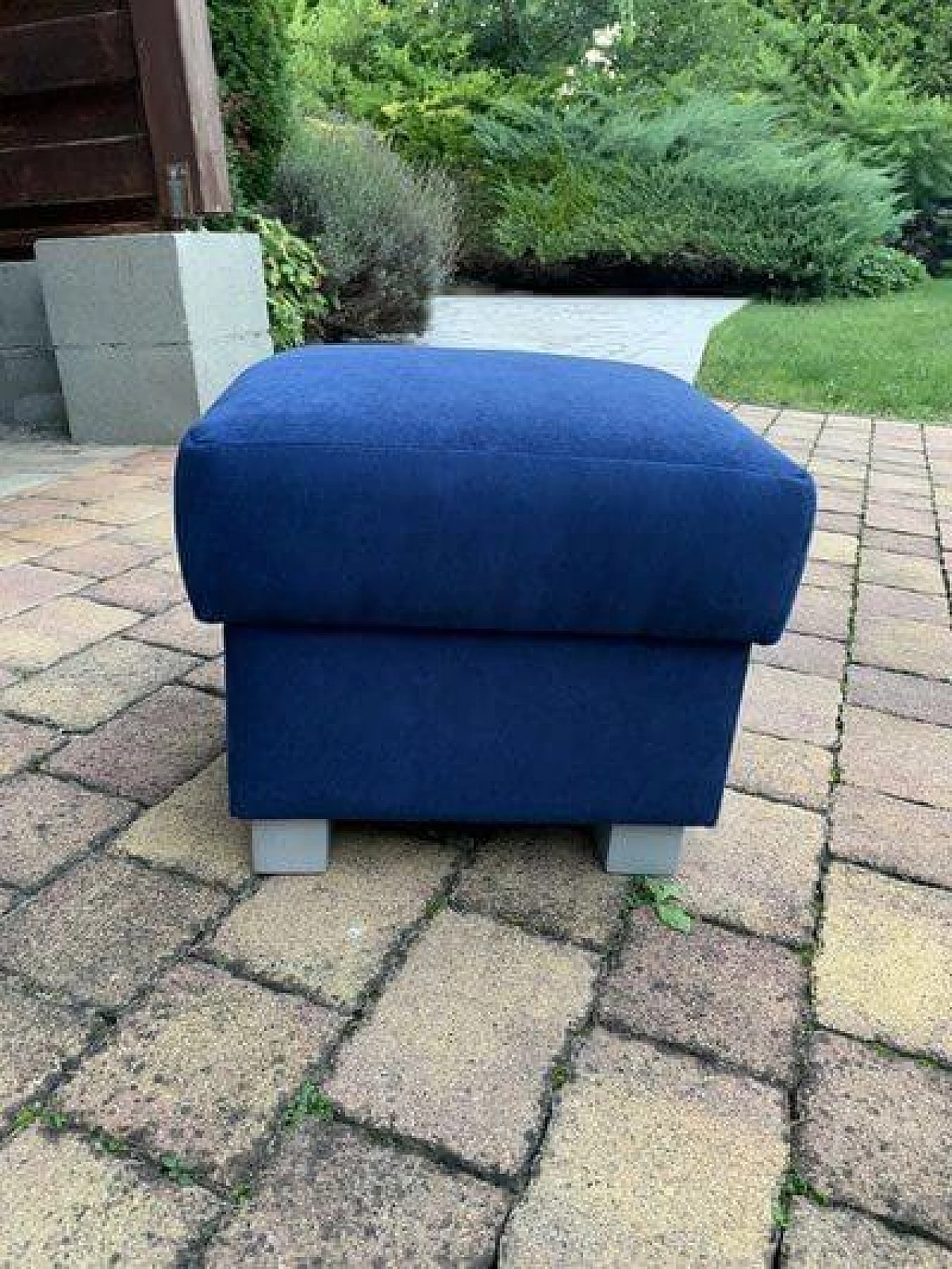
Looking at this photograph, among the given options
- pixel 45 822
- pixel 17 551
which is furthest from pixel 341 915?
pixel 17 551

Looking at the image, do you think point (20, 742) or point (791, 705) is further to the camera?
point (791, 705)

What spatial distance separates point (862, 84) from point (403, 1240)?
14072 mm

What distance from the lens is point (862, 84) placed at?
1188cm

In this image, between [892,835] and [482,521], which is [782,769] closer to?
[892,835]

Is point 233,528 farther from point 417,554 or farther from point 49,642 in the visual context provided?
point 49,642

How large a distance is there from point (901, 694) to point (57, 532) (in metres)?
2.03

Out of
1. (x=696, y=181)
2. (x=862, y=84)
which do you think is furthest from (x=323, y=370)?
(x=862, y=84)

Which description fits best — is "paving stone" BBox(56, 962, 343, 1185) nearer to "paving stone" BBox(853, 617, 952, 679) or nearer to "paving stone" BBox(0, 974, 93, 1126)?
"paving stone" BBox(0, 974, 93, 1126)

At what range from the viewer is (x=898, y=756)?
62.6 inches

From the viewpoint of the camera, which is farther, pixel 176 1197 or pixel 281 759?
pixel 281 759

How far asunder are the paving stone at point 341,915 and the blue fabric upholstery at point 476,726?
9 cm

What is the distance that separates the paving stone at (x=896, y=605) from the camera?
2197 mm

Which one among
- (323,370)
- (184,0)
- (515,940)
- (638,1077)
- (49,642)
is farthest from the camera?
(184,0)

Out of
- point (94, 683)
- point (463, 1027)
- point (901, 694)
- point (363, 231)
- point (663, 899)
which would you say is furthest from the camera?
point (363, 231)
